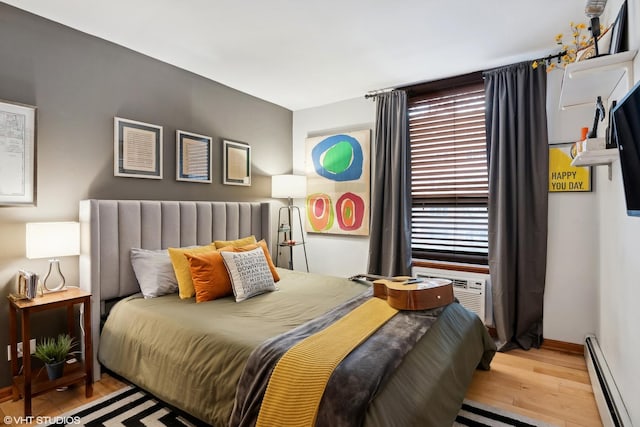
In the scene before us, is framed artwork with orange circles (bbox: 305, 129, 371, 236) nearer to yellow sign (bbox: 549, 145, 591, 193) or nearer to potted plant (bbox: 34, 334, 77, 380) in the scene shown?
yellow sign (bbox: 549, 145, 591, 193)

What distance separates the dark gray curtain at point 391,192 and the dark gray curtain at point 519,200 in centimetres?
85

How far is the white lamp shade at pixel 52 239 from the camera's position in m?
2.09

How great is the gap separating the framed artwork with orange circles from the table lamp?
2587mm

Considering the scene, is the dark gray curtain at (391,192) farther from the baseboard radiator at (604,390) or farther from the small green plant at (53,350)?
the small green plant at (53,350)

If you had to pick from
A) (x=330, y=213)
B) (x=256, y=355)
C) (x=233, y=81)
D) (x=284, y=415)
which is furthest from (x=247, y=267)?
(x=233, y=81)

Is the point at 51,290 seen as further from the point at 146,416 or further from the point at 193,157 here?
the point at 193,157

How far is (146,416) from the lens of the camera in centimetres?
196

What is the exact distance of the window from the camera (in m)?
3.33

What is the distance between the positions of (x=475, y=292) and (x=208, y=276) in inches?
96.1

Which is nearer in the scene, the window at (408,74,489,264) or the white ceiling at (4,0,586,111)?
the white ceiling at (4,0,586,111)

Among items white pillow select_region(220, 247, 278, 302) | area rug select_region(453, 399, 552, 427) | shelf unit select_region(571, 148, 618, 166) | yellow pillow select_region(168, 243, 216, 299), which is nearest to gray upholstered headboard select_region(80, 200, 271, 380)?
yellow pillow select_region(168, 243, 216, 299)

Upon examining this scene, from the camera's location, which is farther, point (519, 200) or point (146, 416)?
point (519, 200)

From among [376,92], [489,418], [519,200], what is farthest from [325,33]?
[489,418]

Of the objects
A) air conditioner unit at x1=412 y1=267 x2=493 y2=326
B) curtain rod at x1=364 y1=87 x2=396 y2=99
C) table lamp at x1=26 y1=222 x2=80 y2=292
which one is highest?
curtain rod at x1=364 y1=87 x2=396 y2=99
